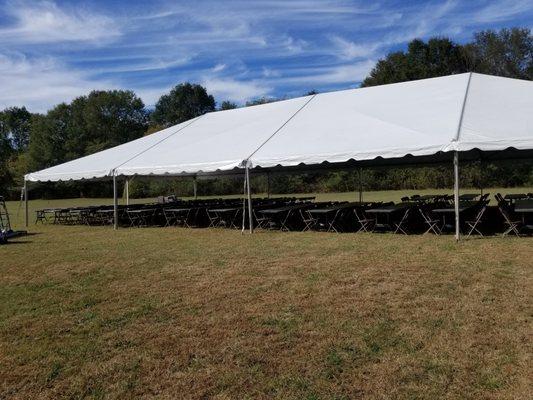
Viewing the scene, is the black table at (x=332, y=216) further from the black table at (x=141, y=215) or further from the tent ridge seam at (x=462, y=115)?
the black table at (x=141, y=215)

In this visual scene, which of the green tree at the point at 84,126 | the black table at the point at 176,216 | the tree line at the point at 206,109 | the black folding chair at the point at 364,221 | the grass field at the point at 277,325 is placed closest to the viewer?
the grass field at the point at 277,325

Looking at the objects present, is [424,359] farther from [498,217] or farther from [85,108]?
[85,108]

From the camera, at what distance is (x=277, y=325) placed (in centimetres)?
407

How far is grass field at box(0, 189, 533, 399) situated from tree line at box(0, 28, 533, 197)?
9.05m

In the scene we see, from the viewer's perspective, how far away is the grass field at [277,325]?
3.03 metres

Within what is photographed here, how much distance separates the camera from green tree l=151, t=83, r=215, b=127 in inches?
2640

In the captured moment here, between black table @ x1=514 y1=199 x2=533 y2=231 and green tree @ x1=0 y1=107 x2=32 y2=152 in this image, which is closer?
black table @ x1=514 y1=199 x2=533 y2=231

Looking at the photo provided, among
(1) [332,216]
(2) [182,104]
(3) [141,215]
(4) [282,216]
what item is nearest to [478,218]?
(1) [332,216]

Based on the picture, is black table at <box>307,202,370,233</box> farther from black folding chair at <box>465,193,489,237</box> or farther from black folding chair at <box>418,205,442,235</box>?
black folding chair at <box>465,193,489,237</box>

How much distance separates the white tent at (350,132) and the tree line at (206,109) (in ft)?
14.2

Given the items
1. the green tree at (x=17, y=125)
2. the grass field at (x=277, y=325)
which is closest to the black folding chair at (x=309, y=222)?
the grass field at (x=277, y=325)

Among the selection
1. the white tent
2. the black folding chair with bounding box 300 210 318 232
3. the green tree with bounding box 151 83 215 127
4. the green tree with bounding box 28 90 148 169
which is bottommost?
the black folding chair with bounding box 300 210 318 232

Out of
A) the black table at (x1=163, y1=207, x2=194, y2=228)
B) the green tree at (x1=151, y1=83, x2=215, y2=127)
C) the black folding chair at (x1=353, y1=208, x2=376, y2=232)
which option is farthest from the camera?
the green tree at (x1=151, y1=83, x2=215, y2=127)

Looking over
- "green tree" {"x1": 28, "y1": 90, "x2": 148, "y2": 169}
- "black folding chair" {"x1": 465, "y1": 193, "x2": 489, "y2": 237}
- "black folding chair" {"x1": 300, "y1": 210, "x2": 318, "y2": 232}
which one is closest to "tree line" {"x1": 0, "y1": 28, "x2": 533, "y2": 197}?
"green tree" {"x1": 28, "y1": 90, "x2": 148, "y2": 169}
